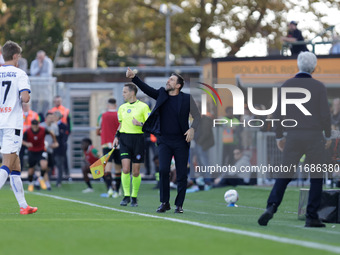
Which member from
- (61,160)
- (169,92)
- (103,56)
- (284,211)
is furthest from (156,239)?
(103,56)

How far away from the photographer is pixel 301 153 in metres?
10.5

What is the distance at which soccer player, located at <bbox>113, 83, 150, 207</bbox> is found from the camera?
571 inches

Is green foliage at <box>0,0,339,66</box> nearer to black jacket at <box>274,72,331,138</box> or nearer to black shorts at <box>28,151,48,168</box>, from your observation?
black shorts at <box>28,151,48,168</box>

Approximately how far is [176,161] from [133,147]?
229 centimetres

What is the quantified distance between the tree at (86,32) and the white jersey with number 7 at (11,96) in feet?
68.2

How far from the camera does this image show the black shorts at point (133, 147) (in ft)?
47.6

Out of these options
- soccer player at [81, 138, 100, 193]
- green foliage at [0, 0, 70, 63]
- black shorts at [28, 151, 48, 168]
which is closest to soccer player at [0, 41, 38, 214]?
soccer player at [81, 138, 100, 193]

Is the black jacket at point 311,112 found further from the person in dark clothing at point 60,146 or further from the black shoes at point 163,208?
the person in dark clothing at point 60,146

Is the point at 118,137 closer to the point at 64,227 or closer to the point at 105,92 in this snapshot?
the point at 64,227

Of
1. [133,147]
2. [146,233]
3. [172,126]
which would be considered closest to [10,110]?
[172,126]

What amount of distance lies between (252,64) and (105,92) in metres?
4.24

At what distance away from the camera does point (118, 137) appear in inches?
586

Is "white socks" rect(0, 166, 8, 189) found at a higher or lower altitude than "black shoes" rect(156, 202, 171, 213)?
higher

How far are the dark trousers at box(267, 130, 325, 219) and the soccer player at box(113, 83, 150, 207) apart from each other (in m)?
4.39
